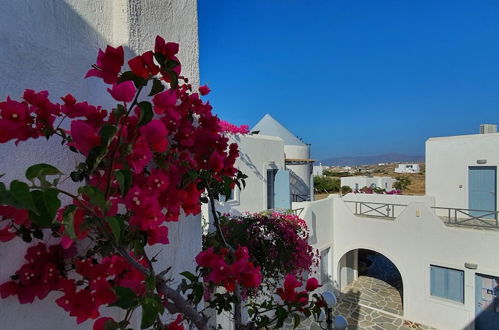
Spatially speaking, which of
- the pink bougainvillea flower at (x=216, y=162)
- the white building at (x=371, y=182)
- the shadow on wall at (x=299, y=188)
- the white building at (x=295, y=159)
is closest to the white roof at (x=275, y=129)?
the white building at (x=295, y=159)

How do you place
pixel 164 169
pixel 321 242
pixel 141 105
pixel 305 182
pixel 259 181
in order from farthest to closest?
pixel 305 182, pixel 321 242, pixel 259 181, pixel 164 169, pixel 141 105

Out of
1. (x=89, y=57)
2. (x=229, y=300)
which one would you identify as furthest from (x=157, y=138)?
(x=229, y=300)

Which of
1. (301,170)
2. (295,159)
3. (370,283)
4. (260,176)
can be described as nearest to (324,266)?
(370,283)

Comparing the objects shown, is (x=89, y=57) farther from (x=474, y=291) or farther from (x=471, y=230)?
(x=474, y=291)

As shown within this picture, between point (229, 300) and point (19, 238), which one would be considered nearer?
point (19, 238)

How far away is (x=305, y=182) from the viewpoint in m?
12.6

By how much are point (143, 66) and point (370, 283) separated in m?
14.0

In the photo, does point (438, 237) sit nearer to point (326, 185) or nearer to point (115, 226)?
point (115, 226)

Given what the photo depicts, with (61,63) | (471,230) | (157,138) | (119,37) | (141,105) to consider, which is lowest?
(471,230)

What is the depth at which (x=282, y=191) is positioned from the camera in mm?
9883

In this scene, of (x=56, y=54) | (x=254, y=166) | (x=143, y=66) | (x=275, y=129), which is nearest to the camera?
(x=143, y=66)

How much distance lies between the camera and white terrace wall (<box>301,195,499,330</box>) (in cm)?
845

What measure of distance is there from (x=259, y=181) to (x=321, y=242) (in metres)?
3.65

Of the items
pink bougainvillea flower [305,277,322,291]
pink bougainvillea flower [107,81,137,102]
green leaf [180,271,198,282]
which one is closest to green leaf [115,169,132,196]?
pink bougainvillea flower [107,81,137,102]
